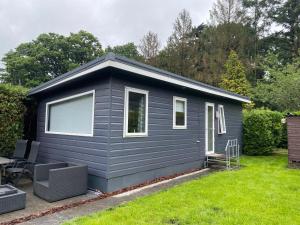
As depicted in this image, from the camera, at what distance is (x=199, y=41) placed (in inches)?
907

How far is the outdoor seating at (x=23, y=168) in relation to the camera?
5.89 meters

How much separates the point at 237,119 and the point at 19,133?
8750 mm

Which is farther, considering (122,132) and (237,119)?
(237,119)

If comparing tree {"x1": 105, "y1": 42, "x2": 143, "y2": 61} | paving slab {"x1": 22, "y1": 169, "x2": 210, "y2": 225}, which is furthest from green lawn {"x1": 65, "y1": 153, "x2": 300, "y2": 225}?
tree {"x1": 105, "y1": 42, "x2": 143, "y2": 61}

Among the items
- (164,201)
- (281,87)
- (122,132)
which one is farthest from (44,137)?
(281,87)

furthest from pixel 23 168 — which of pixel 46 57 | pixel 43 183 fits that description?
pixel 46 57

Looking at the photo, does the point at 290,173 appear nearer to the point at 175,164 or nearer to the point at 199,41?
the point at 175,164

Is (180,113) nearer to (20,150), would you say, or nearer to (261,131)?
(20,150)

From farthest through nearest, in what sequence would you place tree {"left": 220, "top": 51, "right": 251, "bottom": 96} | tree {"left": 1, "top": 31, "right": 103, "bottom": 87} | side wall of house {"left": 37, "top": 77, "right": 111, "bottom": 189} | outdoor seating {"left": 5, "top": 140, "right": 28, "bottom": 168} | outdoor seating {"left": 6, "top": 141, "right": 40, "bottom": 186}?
tree {"left": 1, "top": 31, "right": 103, "bottom": 87} < tree {"left": 220, "top": 51, "right": 251, "bottom": 96} < outdoor seating {"left": 5, "top": 140, "right": 28, "bottom": 168} < outdoor seating {"left": 6, "top": 141, "right": 40, "bottom": 186} < side wall of house {"left": 37, "top": 77, "right": 111, "bottom": 189}

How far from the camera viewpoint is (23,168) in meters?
6.06

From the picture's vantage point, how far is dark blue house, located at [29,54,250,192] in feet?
17.2

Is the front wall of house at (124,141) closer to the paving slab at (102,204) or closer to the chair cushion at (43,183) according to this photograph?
the paving slab at (102,204)

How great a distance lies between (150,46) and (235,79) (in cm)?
829

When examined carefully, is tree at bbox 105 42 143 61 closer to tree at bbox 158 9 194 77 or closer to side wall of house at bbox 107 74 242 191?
tree at bbox 158 9 194 77
